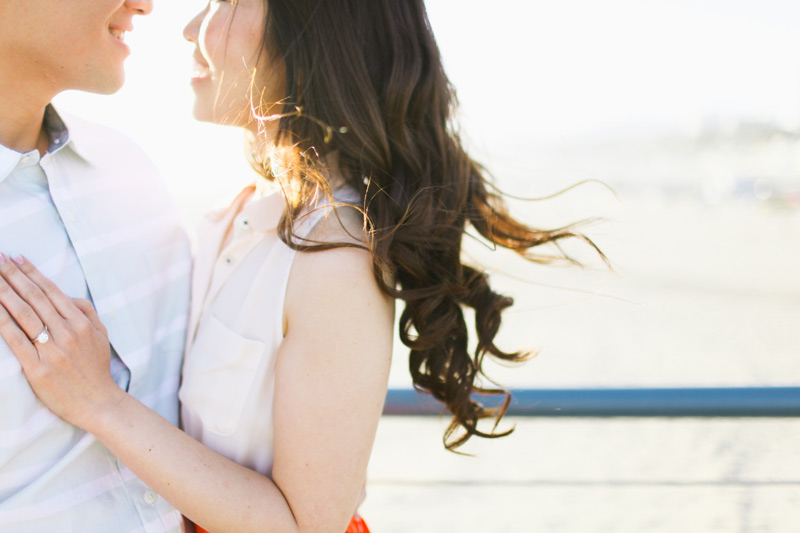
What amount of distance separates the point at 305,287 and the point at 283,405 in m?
0.24

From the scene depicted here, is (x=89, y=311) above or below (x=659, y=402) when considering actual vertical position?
above

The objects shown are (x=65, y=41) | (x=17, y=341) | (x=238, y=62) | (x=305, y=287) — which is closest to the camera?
(x=17, y=341)

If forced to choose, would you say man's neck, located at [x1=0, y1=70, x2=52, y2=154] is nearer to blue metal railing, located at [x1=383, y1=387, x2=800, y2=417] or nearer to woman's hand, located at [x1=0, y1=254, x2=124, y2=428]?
woman's hand, located at [x1=0, y1=254, x2=124, y2=428]

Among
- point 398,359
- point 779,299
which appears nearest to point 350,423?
point 398,359

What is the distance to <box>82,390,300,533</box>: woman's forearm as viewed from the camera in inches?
52.8

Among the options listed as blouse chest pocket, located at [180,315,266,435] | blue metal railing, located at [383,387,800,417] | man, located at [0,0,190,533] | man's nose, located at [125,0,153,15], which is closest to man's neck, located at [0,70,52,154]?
man, located at [0,0,190,533]

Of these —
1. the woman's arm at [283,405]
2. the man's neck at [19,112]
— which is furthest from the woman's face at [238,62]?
the woman's arm at [283,405]

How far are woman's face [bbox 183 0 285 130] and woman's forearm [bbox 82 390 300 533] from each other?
0.74 m

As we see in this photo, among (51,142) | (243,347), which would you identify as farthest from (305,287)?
(51,142)

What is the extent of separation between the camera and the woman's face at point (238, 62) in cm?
163

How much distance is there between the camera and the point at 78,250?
1.50 m

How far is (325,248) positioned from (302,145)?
34 cm

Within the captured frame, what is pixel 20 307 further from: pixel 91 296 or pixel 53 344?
pixel 91 296

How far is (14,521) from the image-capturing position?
4.38 feet
